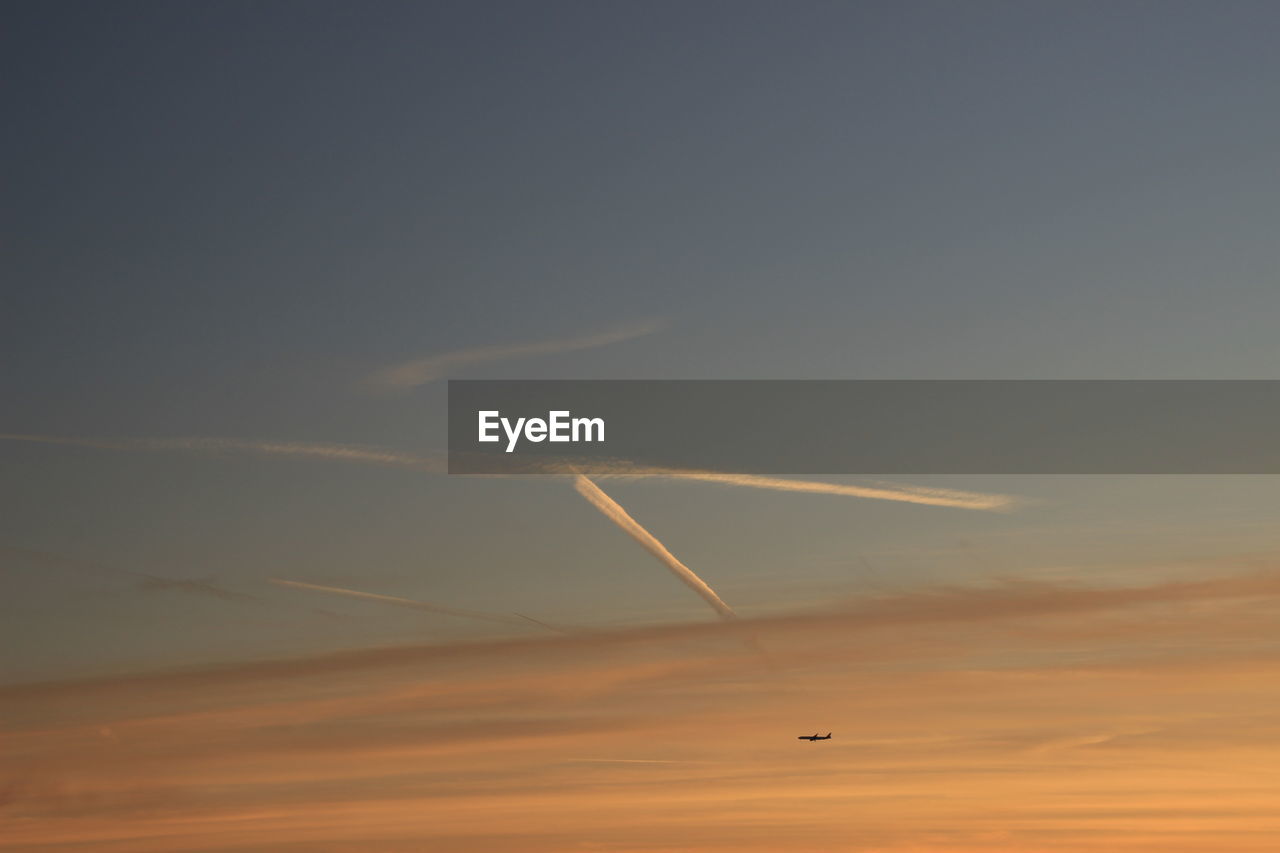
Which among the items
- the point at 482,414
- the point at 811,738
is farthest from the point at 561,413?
the point at 811,738

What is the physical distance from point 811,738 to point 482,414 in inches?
5206

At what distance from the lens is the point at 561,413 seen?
283ft

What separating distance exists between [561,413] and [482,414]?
6.62 meters

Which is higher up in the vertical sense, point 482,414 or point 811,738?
point 482,414

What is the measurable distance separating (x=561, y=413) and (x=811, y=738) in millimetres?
131807

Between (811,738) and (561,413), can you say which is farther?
(811,738)

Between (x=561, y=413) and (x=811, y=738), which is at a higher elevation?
(x=561, y=413)

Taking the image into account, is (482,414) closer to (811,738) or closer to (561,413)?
(561,413)

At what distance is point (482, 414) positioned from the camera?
3465 inches

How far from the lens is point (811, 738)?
654ft

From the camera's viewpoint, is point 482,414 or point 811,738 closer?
point 482,414
